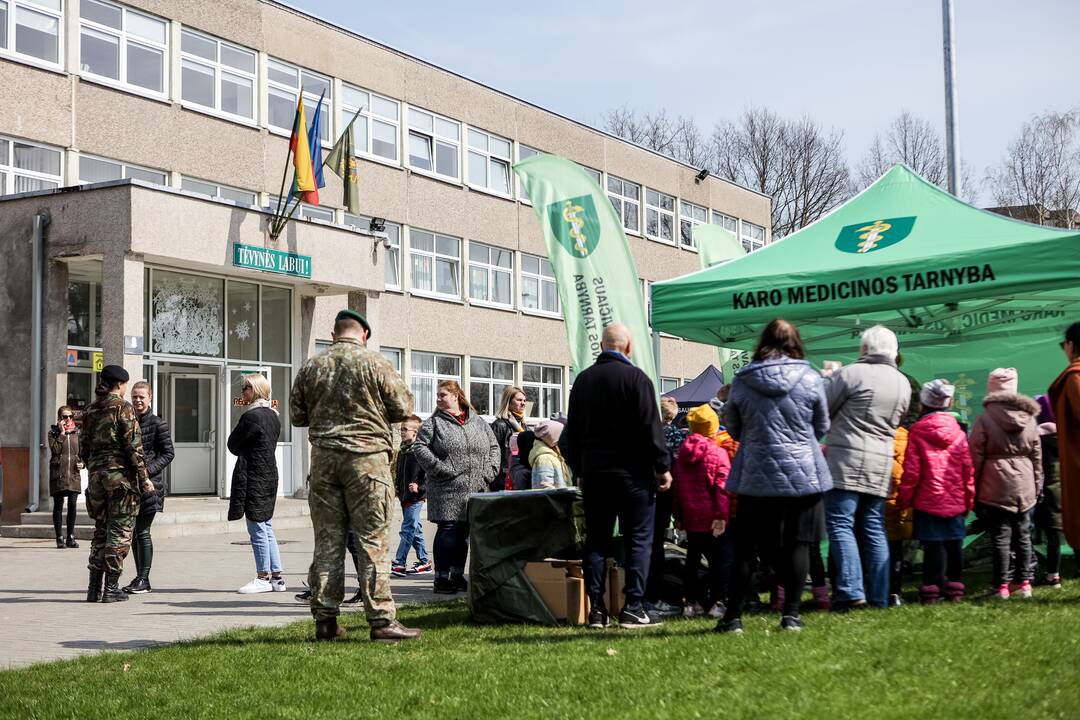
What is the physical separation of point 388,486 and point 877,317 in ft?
21.7

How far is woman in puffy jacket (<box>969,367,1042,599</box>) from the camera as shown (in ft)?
29.0

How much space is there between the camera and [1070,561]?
1146 centimetres

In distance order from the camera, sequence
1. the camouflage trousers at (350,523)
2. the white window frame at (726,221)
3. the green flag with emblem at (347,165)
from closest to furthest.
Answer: the camouflage trousers at (350,523) < the green flag with emblem at (347,165) < the white window frame at (726,221)

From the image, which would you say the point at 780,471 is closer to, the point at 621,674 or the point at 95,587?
the point at 621,674

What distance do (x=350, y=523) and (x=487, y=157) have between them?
26.7 metres

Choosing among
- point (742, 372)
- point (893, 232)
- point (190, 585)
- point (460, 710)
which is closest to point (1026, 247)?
point (893, 232)

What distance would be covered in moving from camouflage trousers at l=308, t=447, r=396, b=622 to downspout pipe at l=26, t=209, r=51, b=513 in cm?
1308

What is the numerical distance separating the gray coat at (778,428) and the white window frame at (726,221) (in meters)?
38.6

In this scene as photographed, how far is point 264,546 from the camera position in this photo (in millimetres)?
10914

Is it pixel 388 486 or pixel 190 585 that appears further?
pixel 190 585

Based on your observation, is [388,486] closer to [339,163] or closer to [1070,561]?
[1070,561]

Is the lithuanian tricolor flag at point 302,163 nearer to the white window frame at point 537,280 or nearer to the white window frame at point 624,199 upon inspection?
the white window frame at point 537,280

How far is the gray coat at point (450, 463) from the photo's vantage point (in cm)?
1039

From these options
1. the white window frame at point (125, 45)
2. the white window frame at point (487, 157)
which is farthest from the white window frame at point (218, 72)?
the white window frame at point (487, 157)
